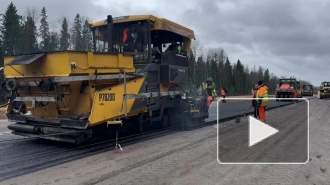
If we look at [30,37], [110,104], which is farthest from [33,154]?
[30,37]

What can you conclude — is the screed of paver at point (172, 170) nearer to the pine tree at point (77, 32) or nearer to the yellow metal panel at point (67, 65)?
the yellow metal panel at point (67, 65)

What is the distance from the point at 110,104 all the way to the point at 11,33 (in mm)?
40407

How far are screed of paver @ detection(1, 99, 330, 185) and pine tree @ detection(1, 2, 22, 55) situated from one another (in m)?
40.2

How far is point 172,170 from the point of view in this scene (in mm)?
5402

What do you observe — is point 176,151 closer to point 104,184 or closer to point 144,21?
point 104,184

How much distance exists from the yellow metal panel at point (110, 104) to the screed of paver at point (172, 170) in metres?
0.78

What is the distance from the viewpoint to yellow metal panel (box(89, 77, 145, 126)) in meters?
6.89

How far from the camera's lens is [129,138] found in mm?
8469

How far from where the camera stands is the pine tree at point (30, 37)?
43166 mm

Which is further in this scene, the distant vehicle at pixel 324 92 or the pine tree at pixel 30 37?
the pine tree at pixel 30 37

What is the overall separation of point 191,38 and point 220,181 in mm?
6957
